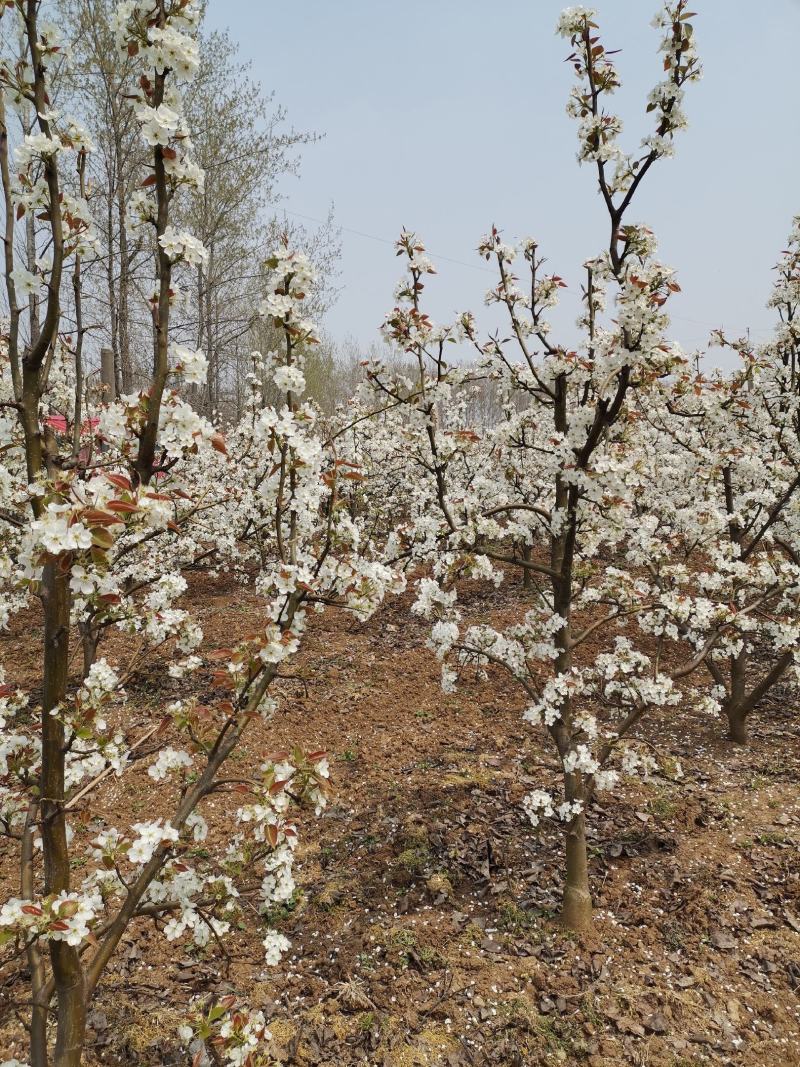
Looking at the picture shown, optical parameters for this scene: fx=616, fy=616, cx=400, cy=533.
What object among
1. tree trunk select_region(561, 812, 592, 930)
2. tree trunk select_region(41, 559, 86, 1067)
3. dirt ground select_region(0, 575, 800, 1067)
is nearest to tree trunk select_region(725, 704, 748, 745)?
dirt ground select_region(0, 575, 800, 1067)

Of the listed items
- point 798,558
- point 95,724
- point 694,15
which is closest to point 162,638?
point 95,724

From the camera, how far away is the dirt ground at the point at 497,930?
9.55 ft

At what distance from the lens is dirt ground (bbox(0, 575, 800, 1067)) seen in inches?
115

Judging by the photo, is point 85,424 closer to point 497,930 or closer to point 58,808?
point 58,808

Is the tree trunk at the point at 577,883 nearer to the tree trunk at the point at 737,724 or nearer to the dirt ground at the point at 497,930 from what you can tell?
the dirt ground at the point at 497,930

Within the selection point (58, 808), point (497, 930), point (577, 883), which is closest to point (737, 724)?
point (577, 883)

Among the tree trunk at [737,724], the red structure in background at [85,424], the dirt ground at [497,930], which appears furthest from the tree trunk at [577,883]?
the red structure in background at [85,424]

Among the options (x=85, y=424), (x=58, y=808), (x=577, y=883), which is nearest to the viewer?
(x=58, y=808)

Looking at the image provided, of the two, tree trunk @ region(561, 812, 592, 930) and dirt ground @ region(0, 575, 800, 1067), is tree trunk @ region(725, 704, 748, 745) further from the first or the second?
tree trunk @ region(561, 812, 592, 930)

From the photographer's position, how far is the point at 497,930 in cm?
358

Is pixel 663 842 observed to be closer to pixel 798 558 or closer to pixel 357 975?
pixel 357 975

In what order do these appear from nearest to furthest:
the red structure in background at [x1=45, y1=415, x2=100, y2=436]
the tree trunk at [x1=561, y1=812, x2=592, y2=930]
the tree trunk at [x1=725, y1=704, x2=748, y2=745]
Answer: the red structure in background at [x1=45, y1=415, x2=100, y2=436] → the tree trunk at [x1=561, y1=812, x2=592, y2=930] → the tree trunk at [x1=725, y1=704, x2=748, y2=745]

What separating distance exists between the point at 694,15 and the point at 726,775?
5.19 meters

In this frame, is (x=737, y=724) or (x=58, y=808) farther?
(x=737, y=724)
